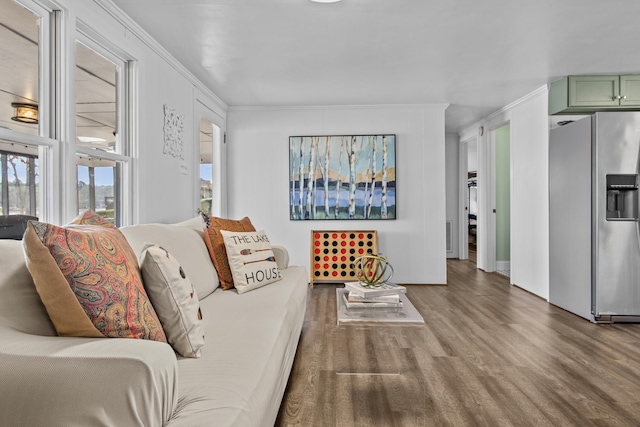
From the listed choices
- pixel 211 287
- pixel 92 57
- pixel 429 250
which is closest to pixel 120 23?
pixel 92 57

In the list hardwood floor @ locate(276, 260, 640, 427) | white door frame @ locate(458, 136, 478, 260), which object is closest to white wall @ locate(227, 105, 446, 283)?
hardwood floor @ locate(276, 260, 640, 427)

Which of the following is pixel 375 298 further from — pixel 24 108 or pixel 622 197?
pixel 622 197

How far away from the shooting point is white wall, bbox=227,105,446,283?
5387mm

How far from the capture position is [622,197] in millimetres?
3723

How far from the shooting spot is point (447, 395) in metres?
2.25

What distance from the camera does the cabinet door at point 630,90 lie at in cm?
422

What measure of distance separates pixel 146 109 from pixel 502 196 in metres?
5.48

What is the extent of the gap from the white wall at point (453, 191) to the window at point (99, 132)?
20.6 ft

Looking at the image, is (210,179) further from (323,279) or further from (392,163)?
(392,163)

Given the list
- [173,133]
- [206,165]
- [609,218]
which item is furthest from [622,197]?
[206,165]

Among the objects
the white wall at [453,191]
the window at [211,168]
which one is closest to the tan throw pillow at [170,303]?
the window at [211,168]

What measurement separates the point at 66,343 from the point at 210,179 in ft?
13.1

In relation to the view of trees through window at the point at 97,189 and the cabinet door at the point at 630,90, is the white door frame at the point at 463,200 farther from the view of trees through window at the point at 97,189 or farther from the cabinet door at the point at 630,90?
the view of trees through window at the point at 97,189

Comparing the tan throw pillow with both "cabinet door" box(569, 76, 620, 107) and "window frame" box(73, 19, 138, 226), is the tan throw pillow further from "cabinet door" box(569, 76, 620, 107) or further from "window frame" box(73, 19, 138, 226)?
"cabinet door" box(569, 76, 620, 107)
